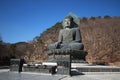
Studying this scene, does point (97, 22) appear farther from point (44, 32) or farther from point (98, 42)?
point (44, 32)

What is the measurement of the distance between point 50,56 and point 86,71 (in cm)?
327

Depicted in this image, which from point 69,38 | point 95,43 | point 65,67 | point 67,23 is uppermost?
point 95,43

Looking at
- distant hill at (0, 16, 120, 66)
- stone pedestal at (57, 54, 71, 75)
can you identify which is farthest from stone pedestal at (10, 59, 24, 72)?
distant hill at (0, 16, 120, 66)

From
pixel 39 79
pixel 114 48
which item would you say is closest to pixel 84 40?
pixel 114 48

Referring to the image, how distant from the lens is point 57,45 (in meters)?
11.3

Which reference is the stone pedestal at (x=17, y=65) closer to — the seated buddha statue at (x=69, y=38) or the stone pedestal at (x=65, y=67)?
the stone pedestal at (x=65, y=67)

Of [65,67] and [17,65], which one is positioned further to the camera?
[17,65]

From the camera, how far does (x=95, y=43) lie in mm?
36031

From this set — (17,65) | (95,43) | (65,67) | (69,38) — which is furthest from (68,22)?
(95,43)

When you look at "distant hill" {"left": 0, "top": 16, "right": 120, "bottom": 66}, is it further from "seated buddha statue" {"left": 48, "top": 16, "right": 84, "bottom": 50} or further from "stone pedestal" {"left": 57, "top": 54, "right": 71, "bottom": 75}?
"stone pedestal" {"left": 57, "top": 54, "right": 71, "bottom": 75}

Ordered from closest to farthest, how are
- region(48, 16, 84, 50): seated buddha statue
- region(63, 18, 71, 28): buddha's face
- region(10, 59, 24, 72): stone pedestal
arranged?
region(10, 59, 24, 72): stone pedestal, region(48, 16, 84, 50): seated buddha statue, region(63, 18, 71, 28): buddha's face

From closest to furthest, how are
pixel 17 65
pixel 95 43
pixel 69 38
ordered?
1. pixel 17 65
2. pixel 69 38
3. pixel 95 43

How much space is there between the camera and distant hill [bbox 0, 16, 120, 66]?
33.3m

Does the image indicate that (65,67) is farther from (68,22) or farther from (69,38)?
(68,22)
